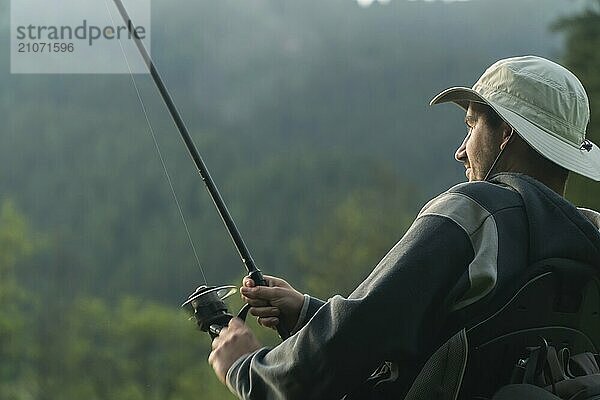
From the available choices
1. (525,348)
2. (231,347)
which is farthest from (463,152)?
(231,347)

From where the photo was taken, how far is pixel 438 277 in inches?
58.2

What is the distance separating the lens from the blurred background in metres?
31.0

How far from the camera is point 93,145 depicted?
170 ft

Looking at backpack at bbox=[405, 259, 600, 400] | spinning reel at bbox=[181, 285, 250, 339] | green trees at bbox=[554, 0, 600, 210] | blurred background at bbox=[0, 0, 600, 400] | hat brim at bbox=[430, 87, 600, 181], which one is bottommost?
blurred background at bbox=[0, 0, 600, 400]

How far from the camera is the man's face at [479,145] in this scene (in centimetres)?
175

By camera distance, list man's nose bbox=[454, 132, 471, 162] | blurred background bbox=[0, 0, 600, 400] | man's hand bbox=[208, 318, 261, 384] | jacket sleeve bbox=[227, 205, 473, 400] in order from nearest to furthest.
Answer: jacket sleeve bbox=[227, 205, 473, 400] → man's hand bbox=[208, 318, 261, 384] → man's nose bbox=[454, 132, 471, 162] → blurred background bbox=[0, 0, 600, 400]

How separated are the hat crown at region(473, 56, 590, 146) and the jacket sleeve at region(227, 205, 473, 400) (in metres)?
0.33

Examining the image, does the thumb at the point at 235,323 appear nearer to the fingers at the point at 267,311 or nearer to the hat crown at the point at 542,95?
the fingers at the point at 267,311

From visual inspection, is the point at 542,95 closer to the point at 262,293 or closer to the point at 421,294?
the point at 421,294

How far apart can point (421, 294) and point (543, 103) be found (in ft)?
1.48

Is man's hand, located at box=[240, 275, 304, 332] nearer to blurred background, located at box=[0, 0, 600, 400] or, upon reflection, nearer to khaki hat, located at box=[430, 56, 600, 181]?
khaki hat, located at box=[430, 56, 600, 181]

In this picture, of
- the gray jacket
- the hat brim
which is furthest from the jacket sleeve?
the hat brim

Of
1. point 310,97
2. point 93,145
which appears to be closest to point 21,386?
point 93,145

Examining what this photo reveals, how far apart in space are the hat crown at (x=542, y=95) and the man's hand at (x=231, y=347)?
0.54 meters
